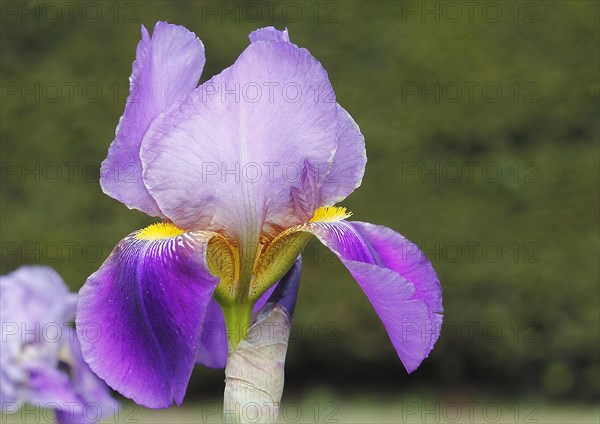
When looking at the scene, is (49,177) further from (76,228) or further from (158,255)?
(158,255)

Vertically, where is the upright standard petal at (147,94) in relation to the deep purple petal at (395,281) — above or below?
above

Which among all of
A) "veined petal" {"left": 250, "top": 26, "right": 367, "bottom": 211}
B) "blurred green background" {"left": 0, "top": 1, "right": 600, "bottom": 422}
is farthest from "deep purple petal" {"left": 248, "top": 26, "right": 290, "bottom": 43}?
"blurred green background" {"left": 0, "top": 1, "right": 600, "bottom": 422}

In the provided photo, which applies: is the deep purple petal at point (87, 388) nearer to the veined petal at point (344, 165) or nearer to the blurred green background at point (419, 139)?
the veined petal at point (344, 165)

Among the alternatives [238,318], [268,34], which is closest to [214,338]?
[238,318]

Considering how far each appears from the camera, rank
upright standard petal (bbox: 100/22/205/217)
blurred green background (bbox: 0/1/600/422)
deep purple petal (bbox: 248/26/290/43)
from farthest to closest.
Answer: blurred green background (bbox: 0/1/600/422)
deep purple petal (bbox: 248/26/290/43)
upright standard petal (bbox: 100/22/205/217)

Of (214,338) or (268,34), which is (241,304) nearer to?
(214,338)

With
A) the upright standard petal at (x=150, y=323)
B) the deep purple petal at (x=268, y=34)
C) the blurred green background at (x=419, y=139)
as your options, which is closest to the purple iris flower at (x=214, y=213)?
the upright standard petal at (x=150, y=323)

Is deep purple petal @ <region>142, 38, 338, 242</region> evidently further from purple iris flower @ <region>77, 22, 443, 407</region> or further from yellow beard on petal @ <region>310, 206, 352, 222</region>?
yellow beard on petal @ <region>310, 206, 352, 222</region>

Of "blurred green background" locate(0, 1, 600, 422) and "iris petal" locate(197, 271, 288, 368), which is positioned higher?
"iris petal" locate(197, 271, 288, 368)
